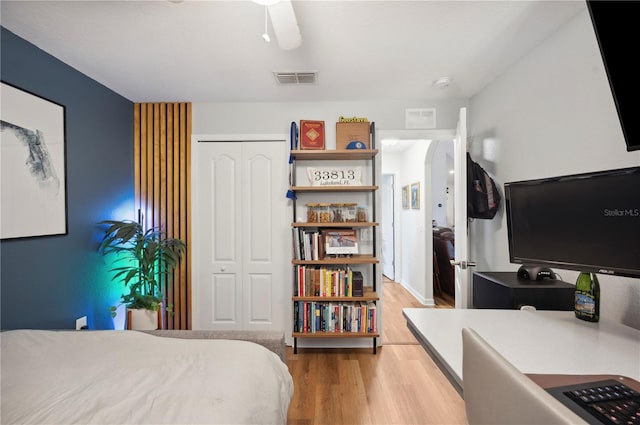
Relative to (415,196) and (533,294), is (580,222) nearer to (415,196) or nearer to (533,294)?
(533,294)

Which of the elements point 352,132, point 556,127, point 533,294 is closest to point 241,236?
point 352,132

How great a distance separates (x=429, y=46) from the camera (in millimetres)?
1988

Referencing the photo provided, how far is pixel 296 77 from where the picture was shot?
8.02ft

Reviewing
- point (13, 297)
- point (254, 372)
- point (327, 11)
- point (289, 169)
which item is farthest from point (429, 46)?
point (13, 297)

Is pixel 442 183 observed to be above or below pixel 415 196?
above

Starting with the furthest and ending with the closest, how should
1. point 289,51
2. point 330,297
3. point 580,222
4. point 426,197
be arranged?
point 426,197
point 330,297
point 289,51
point 580,222

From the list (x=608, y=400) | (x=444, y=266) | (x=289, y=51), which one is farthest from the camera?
(x=444, y=266)

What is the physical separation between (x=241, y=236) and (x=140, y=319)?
3.73 feet

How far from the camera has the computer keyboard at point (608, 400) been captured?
0.54 m

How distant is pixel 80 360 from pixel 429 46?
8.81 feet

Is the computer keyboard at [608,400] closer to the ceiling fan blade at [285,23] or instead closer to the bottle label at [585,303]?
the bottle label at [585,303]

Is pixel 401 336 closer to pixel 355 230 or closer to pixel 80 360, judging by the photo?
pixel 355 230

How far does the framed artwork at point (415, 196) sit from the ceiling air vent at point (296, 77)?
2746 mm

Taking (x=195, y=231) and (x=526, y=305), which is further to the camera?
(x=195, y=231)
